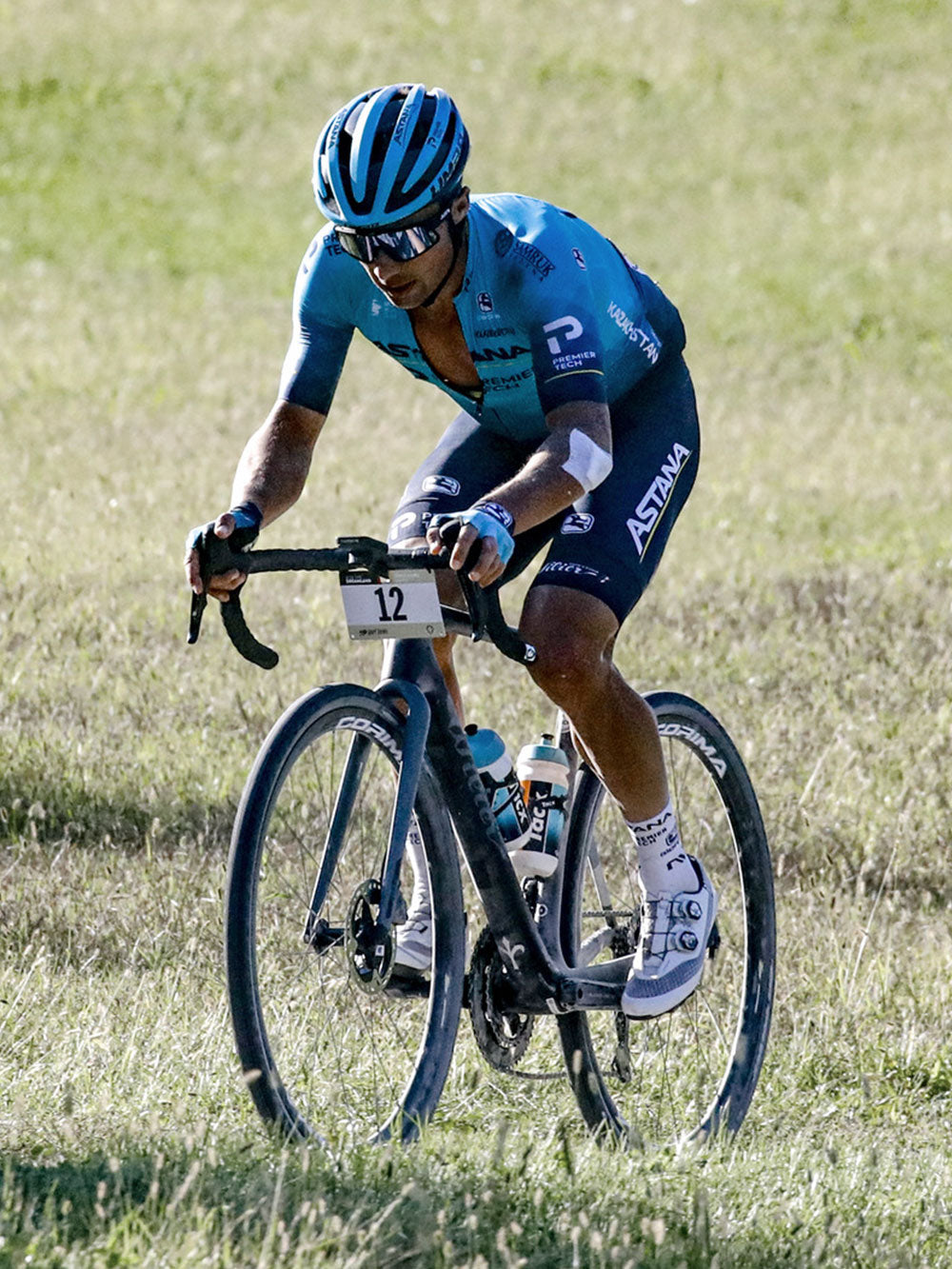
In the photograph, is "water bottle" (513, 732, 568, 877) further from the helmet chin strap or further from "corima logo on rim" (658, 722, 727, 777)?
the helmet chin strap

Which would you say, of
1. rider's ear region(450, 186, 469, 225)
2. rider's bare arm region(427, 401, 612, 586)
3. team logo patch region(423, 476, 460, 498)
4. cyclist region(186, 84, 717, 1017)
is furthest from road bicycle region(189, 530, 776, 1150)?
rider's ear region(450, 186, 469, 225)

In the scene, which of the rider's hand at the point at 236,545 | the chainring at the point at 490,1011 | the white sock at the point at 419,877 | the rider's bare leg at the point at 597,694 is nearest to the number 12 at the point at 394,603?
the rider's hand at the point at 236,545

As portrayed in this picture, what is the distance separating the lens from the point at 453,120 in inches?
189

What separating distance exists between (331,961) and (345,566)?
892 mm

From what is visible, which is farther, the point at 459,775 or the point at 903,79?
the point at 903,79

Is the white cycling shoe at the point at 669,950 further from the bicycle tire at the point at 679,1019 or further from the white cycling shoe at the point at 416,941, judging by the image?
the white cycling shoe at the point at 416,941

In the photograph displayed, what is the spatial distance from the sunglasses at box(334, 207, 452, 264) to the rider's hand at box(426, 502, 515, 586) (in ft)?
2.51

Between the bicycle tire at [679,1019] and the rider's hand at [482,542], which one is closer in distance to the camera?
the rider's hand at [482,542]

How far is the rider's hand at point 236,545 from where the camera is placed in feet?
A: 14.6

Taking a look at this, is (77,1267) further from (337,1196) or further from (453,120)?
(453,120)

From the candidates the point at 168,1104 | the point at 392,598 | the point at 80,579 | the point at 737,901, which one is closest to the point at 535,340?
the point at 392,598

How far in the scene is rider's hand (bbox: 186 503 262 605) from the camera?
444cm

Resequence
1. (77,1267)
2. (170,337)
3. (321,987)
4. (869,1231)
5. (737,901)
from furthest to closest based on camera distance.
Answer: (170,337) < (737,901) < (321,987) < (869,1231) < (77,1267)

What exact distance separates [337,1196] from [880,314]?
1989 centimetres
